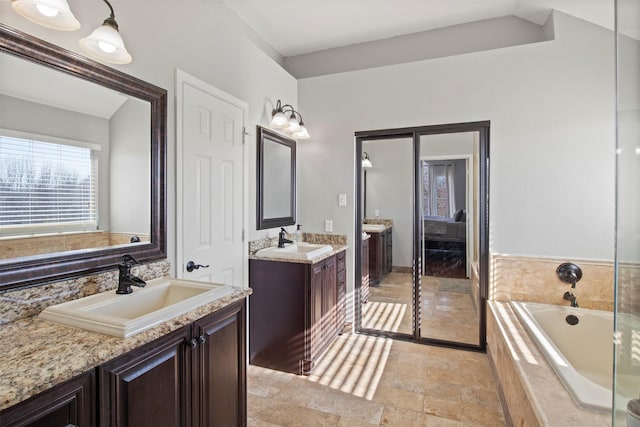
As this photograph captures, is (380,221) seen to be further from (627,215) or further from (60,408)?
(60,408)

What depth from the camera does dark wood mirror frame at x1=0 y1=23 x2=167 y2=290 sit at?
4.00 ft

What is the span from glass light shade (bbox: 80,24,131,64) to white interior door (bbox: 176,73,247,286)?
1.72 ft

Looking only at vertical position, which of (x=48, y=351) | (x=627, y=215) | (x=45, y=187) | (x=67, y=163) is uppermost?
(x=67, y=163)

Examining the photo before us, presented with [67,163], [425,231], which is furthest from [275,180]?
[67,163]

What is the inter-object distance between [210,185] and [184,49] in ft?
2.85

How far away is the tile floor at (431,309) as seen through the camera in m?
2.98

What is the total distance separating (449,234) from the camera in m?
3.04

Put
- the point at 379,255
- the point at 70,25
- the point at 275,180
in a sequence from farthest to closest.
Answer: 1. the point at 379,255
2. the point at 275,180
3. the point at 70,25

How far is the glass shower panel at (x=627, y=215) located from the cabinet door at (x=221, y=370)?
139cm

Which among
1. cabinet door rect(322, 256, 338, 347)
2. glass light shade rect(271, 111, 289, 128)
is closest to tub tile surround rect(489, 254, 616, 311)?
cabinet door rect(322, 256, 338, 347)

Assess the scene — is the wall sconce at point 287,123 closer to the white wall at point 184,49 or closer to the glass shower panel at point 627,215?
the white wall at point 184,49

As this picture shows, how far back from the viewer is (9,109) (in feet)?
4.00

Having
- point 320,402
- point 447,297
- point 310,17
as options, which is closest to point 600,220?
point 447,297

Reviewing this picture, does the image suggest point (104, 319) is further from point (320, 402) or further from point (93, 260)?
point (320, 402)
